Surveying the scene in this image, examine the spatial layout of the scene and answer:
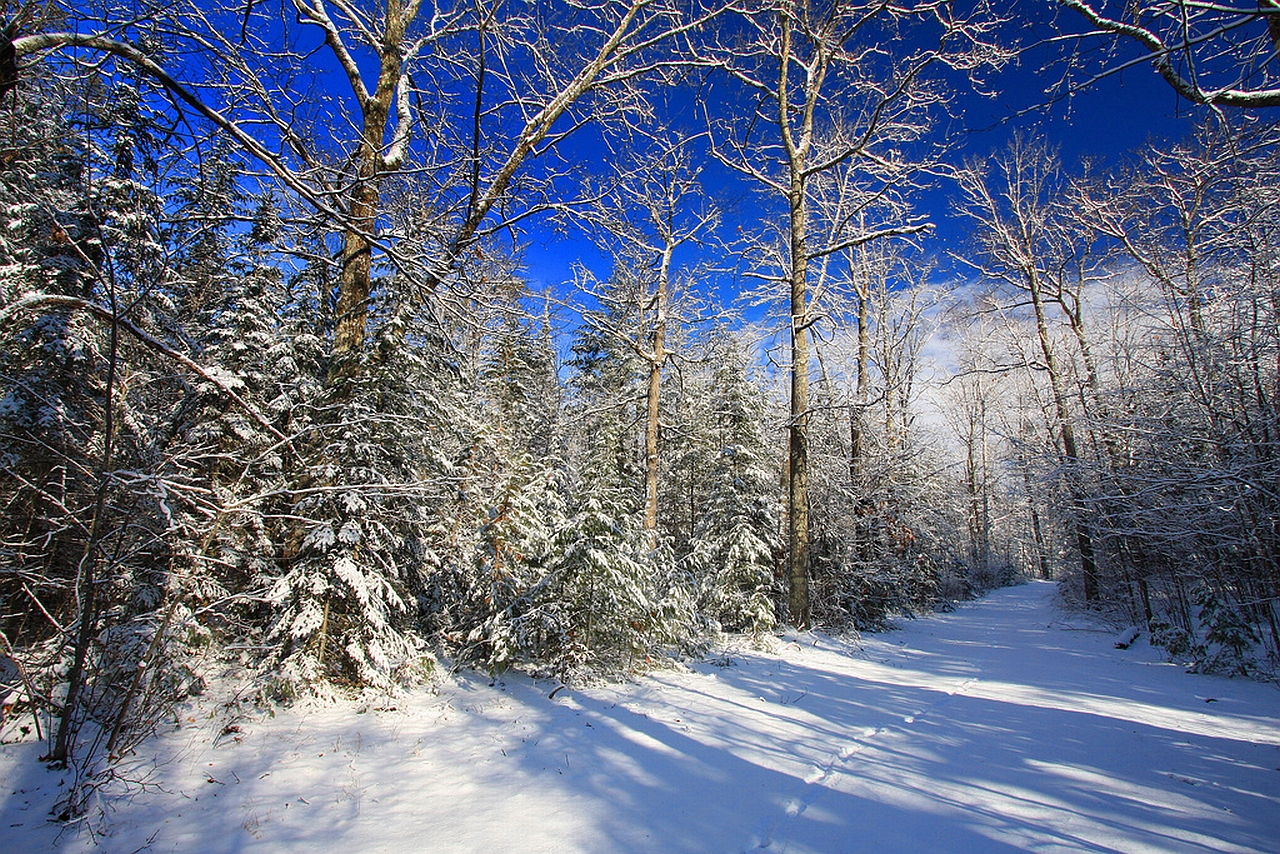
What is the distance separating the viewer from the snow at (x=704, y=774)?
2996mm

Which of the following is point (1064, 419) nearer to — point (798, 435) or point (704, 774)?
point (798, 435)

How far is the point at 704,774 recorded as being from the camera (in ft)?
13.0

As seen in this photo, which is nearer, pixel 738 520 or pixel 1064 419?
pixel 738 520

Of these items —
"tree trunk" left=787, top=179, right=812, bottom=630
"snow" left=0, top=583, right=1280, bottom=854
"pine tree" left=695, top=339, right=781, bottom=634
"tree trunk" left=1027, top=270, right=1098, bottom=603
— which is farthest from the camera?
"tree trunk" left=1027, top=270, right=1098, bottom=603

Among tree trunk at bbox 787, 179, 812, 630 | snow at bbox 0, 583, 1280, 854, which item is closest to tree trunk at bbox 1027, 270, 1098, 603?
tree trunk at bbox 787, 179, 812, 630

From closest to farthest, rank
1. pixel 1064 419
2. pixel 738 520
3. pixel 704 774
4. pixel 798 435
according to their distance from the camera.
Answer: pixel 704 774 → pixel 798 435 → pixel 738 520 → pixel 1064 419

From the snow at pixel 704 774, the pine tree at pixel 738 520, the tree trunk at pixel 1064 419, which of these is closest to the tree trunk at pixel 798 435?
the pine tree at pixel 738 520

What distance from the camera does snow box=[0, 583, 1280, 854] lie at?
300 centimetres

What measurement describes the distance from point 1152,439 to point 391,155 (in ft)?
38.3

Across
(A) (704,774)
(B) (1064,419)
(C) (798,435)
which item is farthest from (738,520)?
(B) (1064,419)

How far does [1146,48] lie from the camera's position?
4.16m

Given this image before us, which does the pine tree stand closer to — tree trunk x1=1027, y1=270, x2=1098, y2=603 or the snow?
the snow

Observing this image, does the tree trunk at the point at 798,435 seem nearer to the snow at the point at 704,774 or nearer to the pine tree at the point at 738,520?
the pine tree at the point at 738,520

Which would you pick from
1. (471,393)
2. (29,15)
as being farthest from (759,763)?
(471,393)
